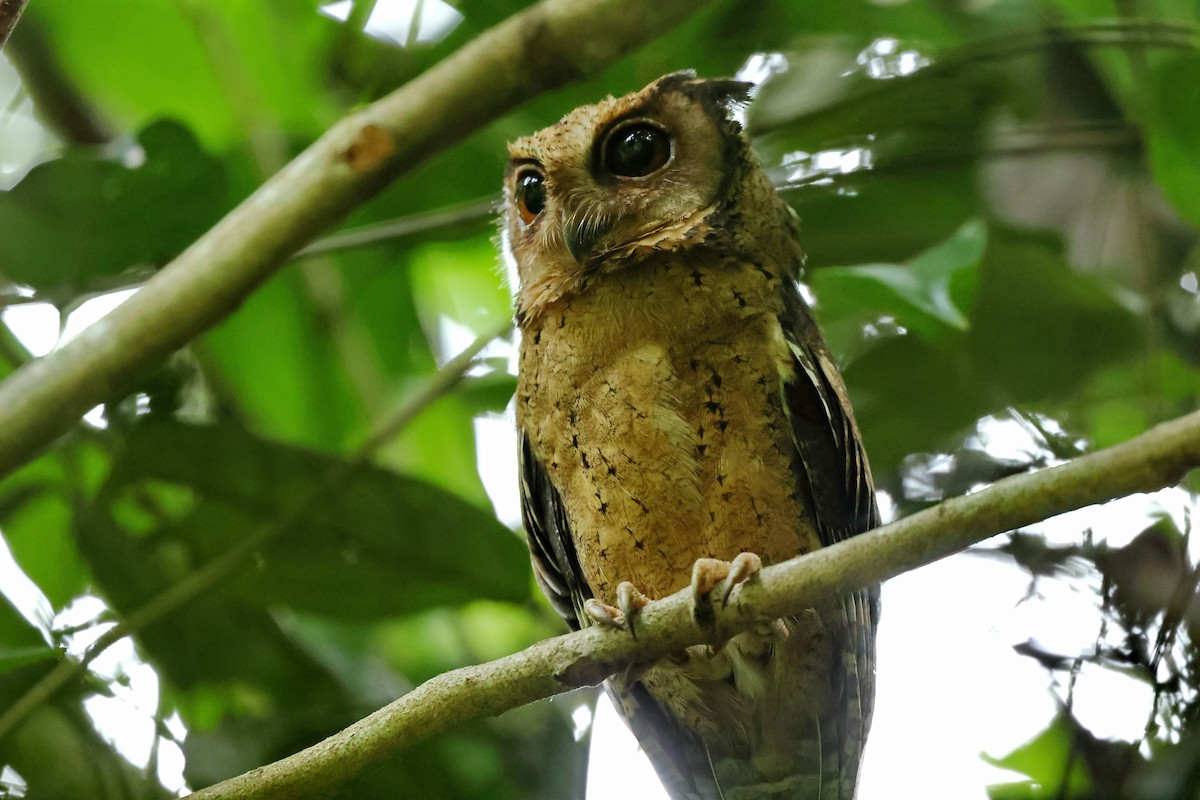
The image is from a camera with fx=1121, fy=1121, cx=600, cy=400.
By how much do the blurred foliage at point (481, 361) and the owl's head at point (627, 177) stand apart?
277 mm

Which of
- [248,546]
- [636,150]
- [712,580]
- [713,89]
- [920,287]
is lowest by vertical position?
A: [712,580]

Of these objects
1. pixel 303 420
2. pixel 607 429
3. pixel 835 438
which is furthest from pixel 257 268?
pixel 303 420

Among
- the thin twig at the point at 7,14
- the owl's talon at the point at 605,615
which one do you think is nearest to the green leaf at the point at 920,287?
the owl's talon at the point at 605,615

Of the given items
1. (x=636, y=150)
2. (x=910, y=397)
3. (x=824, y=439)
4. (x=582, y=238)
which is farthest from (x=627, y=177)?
(x=910, y=397)

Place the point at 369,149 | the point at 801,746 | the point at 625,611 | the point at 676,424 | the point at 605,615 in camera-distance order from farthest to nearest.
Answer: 1. the point at 801,746
2. the point at 676,424
3. the point at 369,149
4. the point at 605,615
5. the point at 625,611

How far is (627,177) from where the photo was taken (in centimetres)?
241

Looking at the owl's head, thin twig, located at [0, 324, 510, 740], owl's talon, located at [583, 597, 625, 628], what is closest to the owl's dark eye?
the owl's head

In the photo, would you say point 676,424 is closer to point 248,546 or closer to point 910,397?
point 910,397

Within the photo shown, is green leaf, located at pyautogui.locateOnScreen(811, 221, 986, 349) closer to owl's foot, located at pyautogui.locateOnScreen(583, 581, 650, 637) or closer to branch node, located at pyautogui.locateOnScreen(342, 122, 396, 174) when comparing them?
owl's foot, located at pyautogui.locateOnScreen(583, 581, 650, 637)

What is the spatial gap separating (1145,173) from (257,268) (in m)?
2.17

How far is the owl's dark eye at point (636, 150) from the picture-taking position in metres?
2.41

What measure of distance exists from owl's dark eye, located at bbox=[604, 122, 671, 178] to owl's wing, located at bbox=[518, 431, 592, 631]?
61 cm

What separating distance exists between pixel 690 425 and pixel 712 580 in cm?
51

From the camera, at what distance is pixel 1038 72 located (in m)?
2.86
